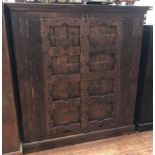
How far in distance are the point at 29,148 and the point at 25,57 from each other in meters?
0.81

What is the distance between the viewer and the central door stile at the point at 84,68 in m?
1.57

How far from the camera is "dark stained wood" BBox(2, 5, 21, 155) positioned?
1397mm

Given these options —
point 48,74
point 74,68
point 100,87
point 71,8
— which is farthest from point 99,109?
point 71,8

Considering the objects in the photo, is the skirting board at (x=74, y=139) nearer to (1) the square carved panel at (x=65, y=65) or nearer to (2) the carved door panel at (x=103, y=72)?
(2) the carved door panel at (x=103, y=72)

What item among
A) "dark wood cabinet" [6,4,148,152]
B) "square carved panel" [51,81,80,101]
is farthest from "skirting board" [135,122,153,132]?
"square carved panel" [51,81,80,101]

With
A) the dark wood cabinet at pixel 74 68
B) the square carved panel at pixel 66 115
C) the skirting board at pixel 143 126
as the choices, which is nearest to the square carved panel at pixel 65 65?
the dark wood cabinet at pixel 74 68

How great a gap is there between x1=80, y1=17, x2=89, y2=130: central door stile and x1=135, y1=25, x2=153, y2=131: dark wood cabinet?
1.91ft

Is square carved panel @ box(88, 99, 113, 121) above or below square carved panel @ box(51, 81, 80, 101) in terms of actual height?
below

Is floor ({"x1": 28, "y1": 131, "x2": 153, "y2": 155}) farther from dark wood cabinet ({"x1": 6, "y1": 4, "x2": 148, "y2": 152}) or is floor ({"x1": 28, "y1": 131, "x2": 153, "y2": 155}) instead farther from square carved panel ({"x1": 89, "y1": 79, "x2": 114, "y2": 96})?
square carved panel ({"x1": 89, "y1": 79, "x2": 114, "y2": 96})

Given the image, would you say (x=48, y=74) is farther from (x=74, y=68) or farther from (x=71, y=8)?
(x=71, y=8)

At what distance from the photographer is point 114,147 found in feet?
5.96

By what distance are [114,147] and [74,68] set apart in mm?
825

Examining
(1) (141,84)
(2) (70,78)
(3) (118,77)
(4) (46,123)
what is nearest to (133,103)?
(1) (141,84)

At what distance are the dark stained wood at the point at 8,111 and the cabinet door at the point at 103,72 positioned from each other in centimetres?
62
